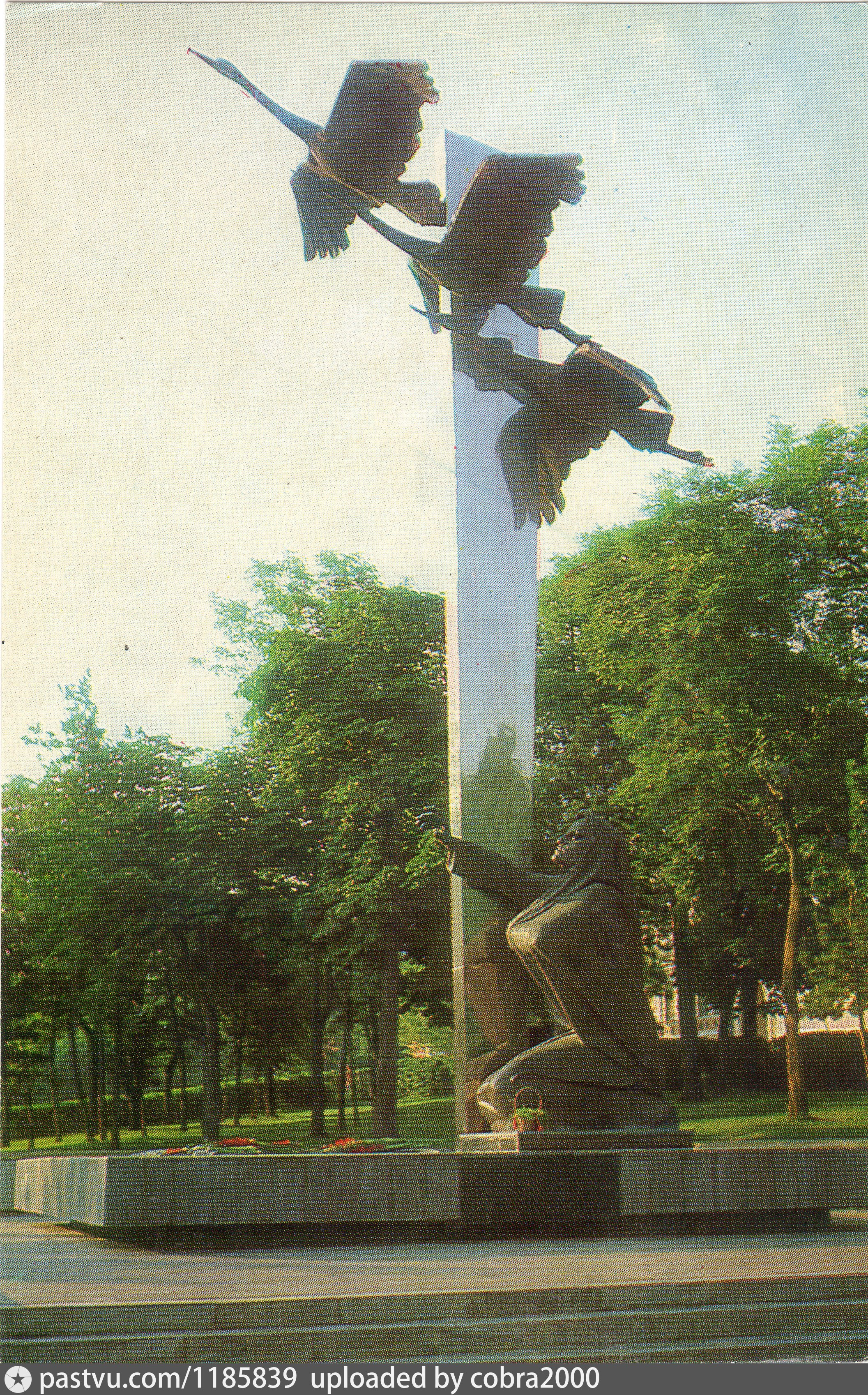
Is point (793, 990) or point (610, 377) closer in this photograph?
point (610, 377)

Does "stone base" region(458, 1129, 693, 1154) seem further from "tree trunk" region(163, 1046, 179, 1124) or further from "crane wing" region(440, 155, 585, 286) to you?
"tree trunk" region(163, 1046, 179, 1124)

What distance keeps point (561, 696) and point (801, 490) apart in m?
4.27

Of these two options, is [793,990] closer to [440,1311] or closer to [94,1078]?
[94,1078]

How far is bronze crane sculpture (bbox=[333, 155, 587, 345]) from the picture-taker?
870 cm

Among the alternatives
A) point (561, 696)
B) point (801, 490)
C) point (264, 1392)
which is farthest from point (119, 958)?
point (264, 1392)

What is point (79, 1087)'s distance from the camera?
1898cm

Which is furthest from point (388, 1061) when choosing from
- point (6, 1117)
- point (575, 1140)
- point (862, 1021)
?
point (575, 1140)

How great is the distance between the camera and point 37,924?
17.9 m

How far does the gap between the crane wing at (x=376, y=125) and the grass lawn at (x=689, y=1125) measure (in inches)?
445

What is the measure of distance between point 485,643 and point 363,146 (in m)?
3.47

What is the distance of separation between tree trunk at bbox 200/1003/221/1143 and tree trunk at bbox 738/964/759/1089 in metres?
7.45

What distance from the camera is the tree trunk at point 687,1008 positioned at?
18.4 metres

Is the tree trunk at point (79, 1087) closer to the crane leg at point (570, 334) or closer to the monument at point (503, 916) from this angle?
the monument at point (503, 916)

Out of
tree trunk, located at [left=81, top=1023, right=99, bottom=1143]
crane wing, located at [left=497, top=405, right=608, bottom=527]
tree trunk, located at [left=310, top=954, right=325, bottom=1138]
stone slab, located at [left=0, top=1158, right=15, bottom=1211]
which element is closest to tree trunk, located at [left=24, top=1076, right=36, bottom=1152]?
tree trunk, located at [left=81, top=1023, right=99, bottom=1143]
